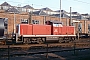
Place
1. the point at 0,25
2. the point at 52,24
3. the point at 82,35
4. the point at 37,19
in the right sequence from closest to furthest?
1. the point at 0,25
2. the point at 52,24
3. the point at 82,35
4. the point at 37,19

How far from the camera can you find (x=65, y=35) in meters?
31.3

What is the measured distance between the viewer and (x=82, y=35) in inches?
1876

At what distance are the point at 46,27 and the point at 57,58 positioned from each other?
16.2 meters

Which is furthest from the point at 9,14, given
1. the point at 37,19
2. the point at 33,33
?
the point at 33,33

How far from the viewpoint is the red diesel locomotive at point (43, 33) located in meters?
27.4

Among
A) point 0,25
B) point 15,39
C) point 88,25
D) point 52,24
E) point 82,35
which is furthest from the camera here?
point 88,25

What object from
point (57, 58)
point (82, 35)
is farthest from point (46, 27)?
point (82, 35)

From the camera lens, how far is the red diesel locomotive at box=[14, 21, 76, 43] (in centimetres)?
2738

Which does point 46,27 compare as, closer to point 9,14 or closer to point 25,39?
point 25,39

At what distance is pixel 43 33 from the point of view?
29688 millimetres

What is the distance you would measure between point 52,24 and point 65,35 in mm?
2811

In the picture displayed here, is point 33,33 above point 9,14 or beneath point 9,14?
beneath

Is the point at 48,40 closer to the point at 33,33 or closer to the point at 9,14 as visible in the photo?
the point at 33,33

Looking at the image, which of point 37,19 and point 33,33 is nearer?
point 33,33
